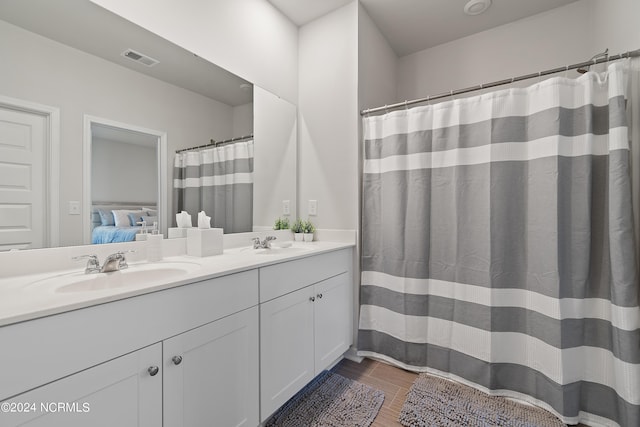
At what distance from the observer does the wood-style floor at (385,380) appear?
148 cm

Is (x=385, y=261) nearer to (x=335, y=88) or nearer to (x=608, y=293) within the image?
(x=608, y=293)

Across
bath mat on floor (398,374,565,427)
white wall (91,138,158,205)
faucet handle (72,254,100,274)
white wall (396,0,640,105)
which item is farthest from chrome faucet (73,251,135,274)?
white wall (396,0,640,105)

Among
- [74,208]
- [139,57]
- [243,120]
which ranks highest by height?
[139,57]

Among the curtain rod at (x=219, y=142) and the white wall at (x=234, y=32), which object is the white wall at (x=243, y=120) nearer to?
the curtain rod at (x=219, y=142)

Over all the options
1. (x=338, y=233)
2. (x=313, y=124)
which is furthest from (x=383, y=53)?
(x=338, y=233)

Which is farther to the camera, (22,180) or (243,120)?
(243,120)

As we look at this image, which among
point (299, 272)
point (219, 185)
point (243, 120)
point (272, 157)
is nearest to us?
point (299, 272)

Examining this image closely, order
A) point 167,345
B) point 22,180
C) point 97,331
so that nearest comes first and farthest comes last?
point 97,331
point 167,345
point 22,180

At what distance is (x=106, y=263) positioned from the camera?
112cm

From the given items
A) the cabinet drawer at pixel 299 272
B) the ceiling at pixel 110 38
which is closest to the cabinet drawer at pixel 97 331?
the cabinet drawer at pixel 299 272

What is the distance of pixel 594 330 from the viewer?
140 cm

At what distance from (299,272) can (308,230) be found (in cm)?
69

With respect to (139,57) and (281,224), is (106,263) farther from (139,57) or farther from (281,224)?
(281,224)

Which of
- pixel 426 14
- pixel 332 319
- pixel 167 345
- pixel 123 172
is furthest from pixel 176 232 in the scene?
pixel 426 14
